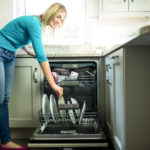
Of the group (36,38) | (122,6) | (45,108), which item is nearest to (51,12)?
(36,38)

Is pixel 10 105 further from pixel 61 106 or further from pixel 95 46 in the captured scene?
pixel 95 46

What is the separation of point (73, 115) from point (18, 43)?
2.40 ft

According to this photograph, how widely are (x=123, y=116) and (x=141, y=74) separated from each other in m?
0.26

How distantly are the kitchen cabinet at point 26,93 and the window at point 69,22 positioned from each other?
803 millimetres

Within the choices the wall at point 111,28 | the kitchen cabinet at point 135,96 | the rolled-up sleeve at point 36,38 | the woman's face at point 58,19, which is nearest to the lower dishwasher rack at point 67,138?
the kitchen cabinet at point 135,96

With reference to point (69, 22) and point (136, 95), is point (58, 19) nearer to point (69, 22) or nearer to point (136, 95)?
point (136, 95)

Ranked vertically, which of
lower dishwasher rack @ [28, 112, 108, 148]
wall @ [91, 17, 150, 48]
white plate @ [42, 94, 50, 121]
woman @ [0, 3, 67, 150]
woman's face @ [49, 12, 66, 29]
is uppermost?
wall @ [91, 17, 150, 48]

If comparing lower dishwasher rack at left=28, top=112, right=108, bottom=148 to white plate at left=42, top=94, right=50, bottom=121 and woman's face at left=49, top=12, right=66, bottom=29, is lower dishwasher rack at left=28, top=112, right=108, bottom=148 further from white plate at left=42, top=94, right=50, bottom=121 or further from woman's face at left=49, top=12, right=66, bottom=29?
woman's face at left=49, top=12, right=66, bottom=29

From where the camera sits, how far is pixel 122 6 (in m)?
2.30

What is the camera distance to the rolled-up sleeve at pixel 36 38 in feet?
4.51

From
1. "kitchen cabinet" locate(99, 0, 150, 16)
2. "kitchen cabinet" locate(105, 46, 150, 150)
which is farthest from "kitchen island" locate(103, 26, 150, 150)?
"kitchen cabinet" locate(99, 0, 150, 16)

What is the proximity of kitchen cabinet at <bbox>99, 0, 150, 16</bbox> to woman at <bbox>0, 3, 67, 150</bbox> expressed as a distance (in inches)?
35.5

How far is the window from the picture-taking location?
2.65 m

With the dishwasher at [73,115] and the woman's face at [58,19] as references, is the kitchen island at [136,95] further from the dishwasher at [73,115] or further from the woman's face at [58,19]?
the woman's face at [58,19]
